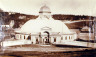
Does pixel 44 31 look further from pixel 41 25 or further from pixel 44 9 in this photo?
pixel 44 9

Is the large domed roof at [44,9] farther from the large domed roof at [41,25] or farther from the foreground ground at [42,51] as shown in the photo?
the foreground ground at [42,51]

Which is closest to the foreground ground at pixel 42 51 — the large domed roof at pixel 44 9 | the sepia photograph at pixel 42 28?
the sepia photograph at pixel 42 28

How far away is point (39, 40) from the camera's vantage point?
94.0 inches

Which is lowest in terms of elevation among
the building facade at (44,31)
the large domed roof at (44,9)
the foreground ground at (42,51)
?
the foreground ground at (42,51)

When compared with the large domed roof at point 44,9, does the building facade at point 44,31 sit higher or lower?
lower

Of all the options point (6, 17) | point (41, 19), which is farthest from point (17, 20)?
point (41, 19)

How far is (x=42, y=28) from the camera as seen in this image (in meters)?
2.38

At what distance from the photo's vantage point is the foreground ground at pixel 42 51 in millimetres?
2367

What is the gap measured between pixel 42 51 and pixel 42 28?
1.04ft

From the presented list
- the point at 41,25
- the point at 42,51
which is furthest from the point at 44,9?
the point at 42,51

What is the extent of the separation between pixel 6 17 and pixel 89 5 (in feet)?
3.84

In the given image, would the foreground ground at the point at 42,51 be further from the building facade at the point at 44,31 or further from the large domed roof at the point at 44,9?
the large domed roof at the point at 44,9

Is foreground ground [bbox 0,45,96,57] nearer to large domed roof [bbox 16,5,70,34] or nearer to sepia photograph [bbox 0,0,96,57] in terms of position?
sepia photograph [bbox 0,0,96,57]

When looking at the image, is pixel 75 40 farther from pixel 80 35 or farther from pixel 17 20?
pixel 17 20
